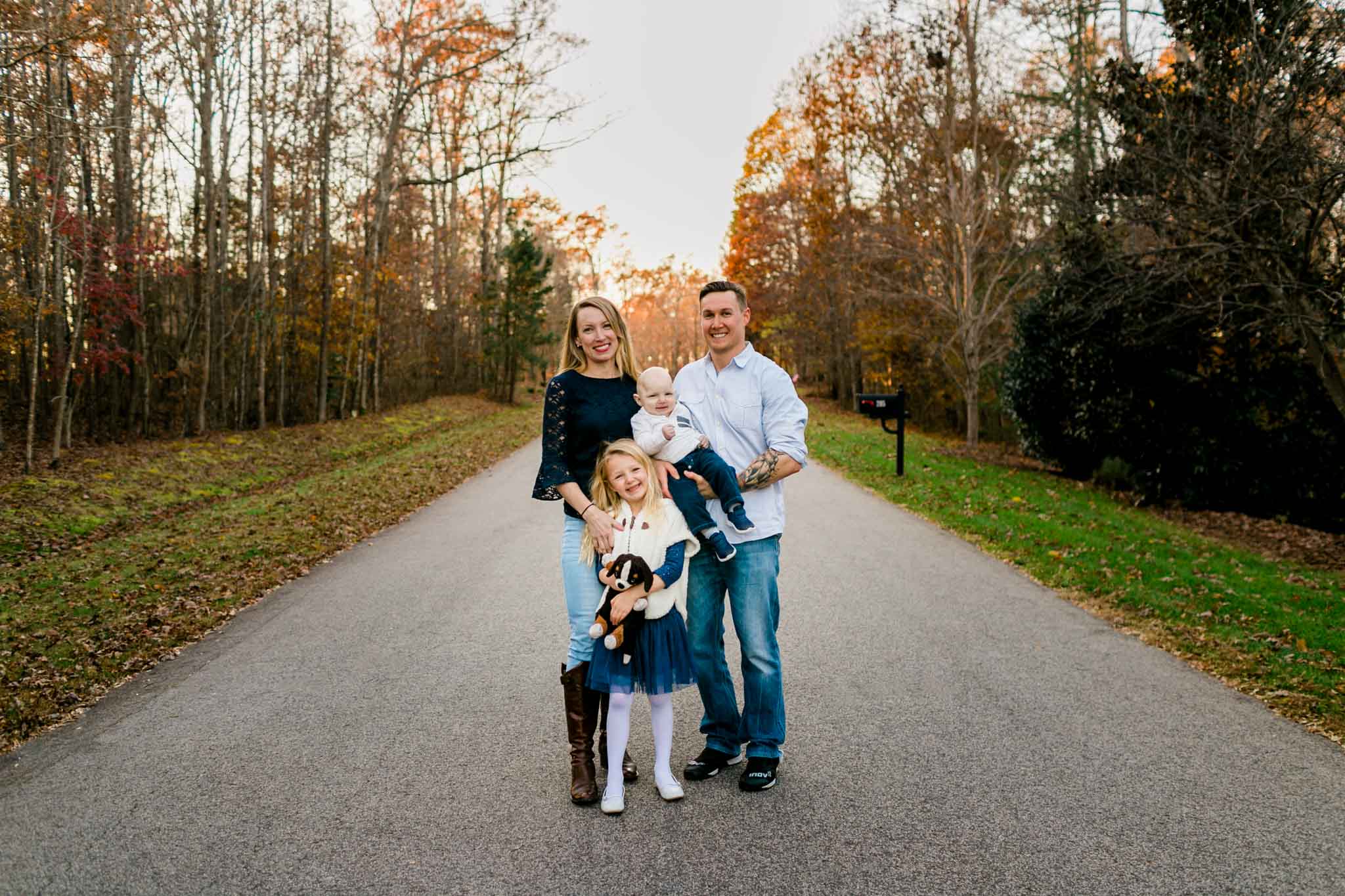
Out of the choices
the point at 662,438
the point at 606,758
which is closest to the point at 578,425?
the point at 662,438

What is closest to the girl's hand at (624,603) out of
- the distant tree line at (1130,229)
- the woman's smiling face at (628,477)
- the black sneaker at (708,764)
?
the woman's smiling face at (628,477)

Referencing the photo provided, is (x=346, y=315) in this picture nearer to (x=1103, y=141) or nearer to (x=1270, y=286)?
(x=1103, y=141)

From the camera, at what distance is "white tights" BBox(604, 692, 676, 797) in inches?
138

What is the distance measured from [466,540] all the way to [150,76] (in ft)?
44.5

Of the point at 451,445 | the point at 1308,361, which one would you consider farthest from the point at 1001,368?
the point at 451,445

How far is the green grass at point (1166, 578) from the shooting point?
5.41m

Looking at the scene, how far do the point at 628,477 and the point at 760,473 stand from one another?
0.56 metres

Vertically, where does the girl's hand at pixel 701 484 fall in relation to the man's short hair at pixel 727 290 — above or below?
below

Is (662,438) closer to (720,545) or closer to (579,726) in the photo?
(720,545)

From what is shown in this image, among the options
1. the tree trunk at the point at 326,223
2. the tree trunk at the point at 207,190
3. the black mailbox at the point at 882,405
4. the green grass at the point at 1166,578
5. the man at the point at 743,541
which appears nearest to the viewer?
the man at the point at 743,541

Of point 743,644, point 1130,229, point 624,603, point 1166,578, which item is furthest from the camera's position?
point 1130,229

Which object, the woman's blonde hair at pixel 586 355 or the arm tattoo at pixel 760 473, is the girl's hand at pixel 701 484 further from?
the woman's blonde hair at pixel 586 355

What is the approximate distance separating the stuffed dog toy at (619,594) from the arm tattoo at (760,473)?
0.54m

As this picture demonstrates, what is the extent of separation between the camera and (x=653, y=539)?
3486 millimetres
